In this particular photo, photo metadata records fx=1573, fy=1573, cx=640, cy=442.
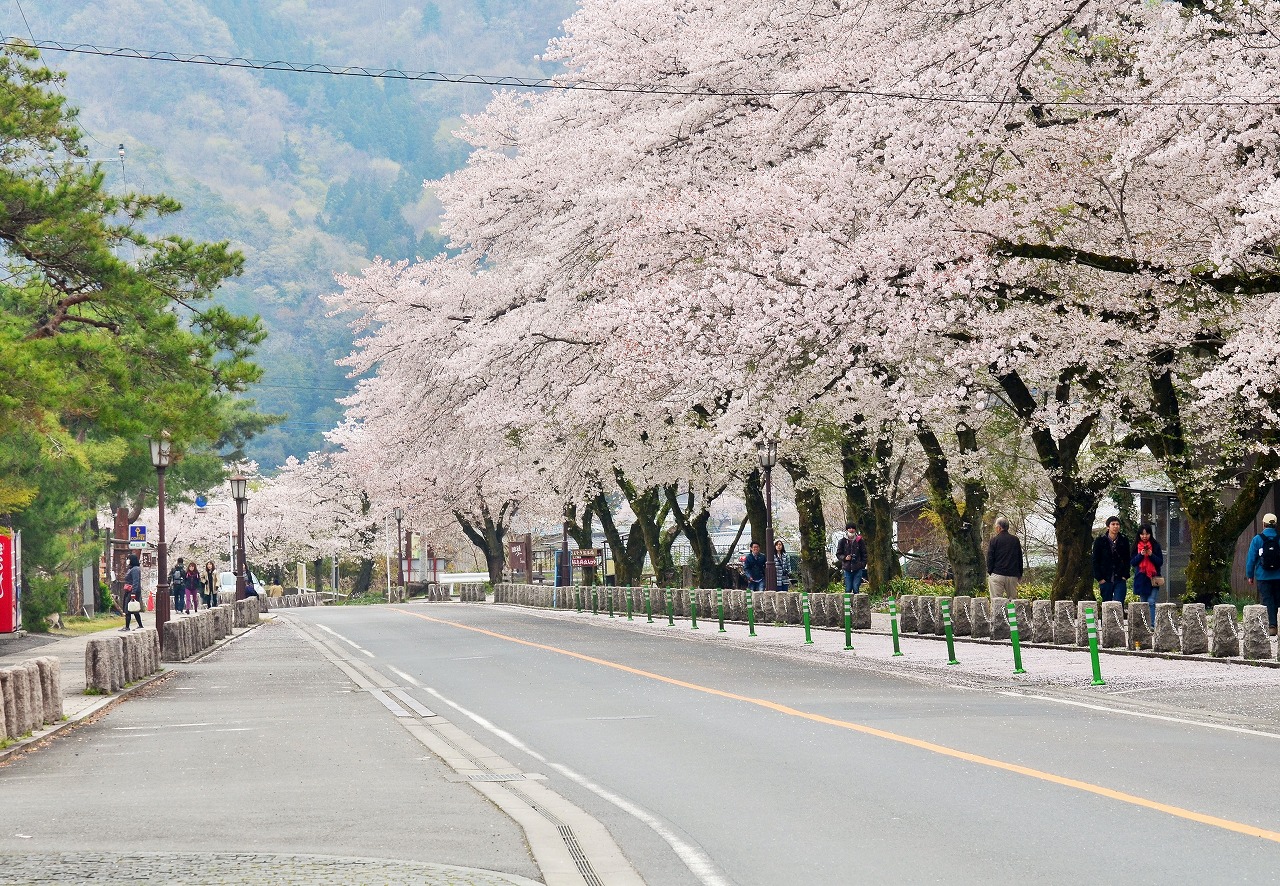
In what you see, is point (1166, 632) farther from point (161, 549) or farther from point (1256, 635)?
point (161, 549)

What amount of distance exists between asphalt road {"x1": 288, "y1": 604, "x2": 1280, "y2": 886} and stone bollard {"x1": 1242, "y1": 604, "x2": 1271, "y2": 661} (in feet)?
12.0

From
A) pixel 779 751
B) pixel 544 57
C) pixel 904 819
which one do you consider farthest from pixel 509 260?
pixel 904 819

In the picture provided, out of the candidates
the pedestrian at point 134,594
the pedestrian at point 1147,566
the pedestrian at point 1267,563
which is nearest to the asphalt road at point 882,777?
the pedestrian at point 1267,563

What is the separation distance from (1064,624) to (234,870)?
62.2ft

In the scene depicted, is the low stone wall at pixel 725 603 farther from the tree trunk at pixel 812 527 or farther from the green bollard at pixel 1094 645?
the green bollard at pixel 1094 645

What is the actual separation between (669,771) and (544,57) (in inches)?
1063

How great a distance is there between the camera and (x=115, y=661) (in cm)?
2198

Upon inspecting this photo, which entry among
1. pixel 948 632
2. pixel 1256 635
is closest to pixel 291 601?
pixel 948 632

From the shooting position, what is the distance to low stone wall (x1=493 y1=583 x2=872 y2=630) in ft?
108

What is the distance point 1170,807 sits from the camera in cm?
926

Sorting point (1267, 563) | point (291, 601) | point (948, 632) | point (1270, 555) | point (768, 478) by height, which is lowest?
point (948, 632)

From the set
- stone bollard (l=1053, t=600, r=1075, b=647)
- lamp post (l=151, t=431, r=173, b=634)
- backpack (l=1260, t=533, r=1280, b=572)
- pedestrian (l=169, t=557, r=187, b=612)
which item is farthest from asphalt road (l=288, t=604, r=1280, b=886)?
pedestrian (l=169, t=557, r=187, b=612)

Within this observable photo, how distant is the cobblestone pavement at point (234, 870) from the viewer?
7.40 meters

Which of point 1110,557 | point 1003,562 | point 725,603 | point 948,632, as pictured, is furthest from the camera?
point 725,603
